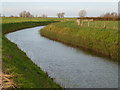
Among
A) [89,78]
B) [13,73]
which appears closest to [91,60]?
[89,78]

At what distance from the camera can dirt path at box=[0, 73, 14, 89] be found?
968 centimetres

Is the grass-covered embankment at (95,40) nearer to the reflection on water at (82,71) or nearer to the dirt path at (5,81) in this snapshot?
the reflection on water at (82,71)

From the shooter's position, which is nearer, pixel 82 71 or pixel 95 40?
pixel 82 71

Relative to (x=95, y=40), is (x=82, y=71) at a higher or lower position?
lower

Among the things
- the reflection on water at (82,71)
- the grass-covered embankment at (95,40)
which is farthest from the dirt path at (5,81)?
the grass-covered embankment at (95,40)

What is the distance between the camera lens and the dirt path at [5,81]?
9.68 metres

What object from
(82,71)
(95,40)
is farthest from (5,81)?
(95,40)

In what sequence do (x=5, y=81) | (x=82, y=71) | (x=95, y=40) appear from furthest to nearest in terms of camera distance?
(x=95, y=40) < (x=82, y=71) < (x=5, y=81)

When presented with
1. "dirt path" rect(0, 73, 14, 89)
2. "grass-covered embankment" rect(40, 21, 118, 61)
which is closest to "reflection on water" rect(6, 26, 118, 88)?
"grass-covered embankment" rect(40, 21, 118, 61)

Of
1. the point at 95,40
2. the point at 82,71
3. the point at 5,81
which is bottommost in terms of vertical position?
the point at 82,71

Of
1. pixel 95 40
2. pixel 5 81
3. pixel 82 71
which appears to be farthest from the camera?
pixel 95 40

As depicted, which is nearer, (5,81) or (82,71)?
(5,81)

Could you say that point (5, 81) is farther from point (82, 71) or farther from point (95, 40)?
Result: point (95, 40)

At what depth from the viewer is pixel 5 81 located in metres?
10.3
